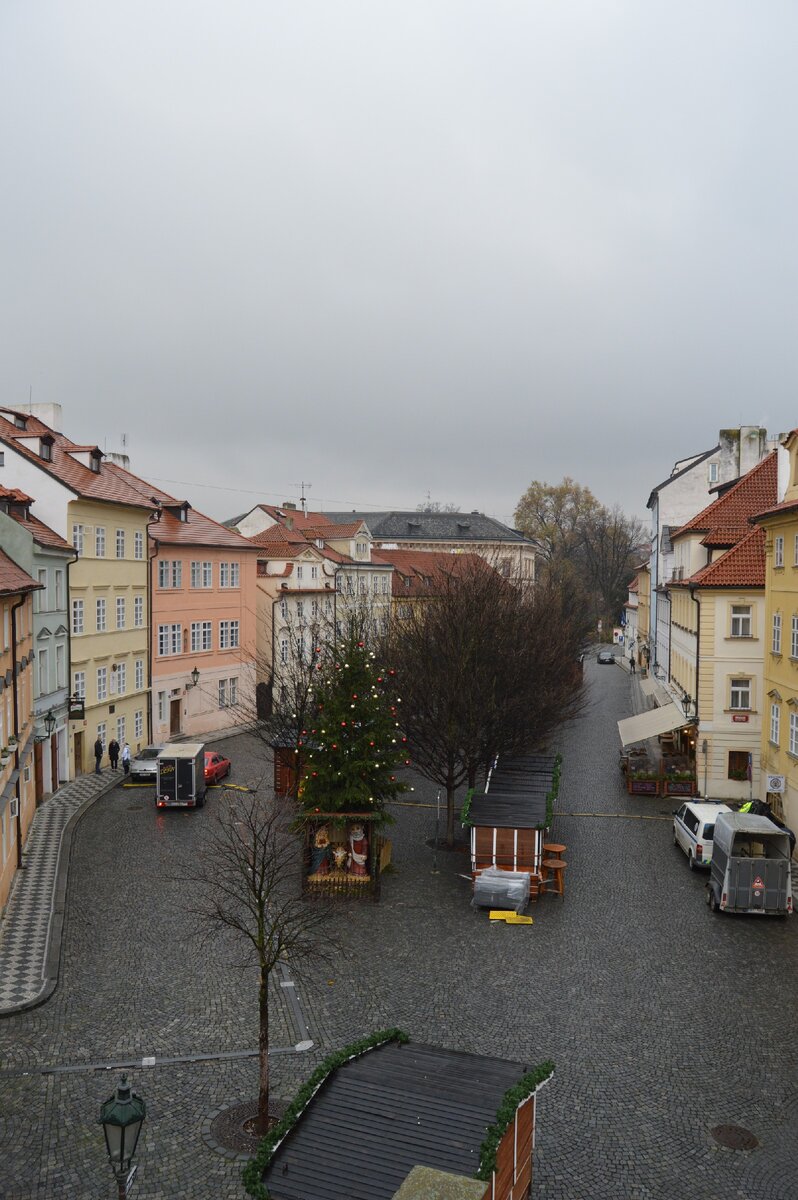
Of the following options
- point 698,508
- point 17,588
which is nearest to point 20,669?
point 17,588

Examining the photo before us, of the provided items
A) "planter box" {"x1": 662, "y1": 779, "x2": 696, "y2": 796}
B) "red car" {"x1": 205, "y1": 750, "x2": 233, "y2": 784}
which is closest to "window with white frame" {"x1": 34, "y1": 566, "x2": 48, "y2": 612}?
"red car" {"x1": 205, "y1": 750, "x2": 233, "y2": 784}

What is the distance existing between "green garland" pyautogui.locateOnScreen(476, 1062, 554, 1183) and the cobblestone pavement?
6.36 feet

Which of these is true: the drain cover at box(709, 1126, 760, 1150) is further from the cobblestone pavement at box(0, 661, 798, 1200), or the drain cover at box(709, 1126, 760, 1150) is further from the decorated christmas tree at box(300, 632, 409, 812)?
the decorated christmas tree at box(300, 632, 409, 812)

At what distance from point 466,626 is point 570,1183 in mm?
19096

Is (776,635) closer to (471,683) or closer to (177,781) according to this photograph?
(471,683)

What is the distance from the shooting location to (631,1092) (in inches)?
507

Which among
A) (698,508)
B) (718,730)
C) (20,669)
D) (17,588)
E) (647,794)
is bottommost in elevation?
(647,794)

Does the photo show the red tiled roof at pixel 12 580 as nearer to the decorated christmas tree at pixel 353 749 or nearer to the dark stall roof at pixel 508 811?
the decorated christmas tree at pixel 353 749

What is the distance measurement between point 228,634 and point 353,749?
27183 mm

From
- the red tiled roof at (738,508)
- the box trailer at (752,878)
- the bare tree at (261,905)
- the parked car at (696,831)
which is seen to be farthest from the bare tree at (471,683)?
the box trailer at (752,878)

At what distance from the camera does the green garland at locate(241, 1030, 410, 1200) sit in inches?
327

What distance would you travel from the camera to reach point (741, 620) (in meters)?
32.7

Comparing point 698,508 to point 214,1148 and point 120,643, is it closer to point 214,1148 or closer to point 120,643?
point 120,643

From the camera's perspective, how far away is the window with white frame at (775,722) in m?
27.1
